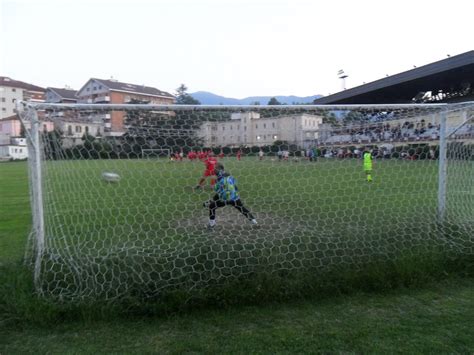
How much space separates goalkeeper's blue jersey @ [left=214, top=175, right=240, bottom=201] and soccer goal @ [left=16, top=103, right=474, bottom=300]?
0.09 feet

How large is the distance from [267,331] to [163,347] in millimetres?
870

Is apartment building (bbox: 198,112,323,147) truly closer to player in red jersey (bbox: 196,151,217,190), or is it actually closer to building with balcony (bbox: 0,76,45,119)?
player in red jersey (bbox: 196,151,217,190)

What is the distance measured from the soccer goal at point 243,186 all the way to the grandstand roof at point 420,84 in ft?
65.8

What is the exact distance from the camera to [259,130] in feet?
14.2

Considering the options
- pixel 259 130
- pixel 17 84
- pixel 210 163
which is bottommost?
pixel 210 163

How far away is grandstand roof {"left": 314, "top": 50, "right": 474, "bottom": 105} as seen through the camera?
23.6 metres

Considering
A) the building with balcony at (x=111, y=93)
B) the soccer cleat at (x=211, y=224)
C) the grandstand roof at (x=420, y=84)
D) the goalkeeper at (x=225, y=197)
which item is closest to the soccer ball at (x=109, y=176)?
the goalkeeper at (x=225, y=197)

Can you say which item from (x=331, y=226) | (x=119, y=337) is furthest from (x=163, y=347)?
(x=331, y=226)

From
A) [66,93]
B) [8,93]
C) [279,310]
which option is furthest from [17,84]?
[279,310]

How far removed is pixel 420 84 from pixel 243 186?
96.6 ft

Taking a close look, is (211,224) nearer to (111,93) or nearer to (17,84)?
(111,93)

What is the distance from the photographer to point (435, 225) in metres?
5.07

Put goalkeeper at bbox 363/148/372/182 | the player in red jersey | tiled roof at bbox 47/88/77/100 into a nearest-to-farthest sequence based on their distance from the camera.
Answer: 1. the player in red jersey
2. goalkeeper at bbox 363/148/372/182
3. tiled roof at bbox 47/88/77/100

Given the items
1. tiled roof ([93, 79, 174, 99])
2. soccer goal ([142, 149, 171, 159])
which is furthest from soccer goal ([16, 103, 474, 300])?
tiled roof ([93, 79, 174, 99])
